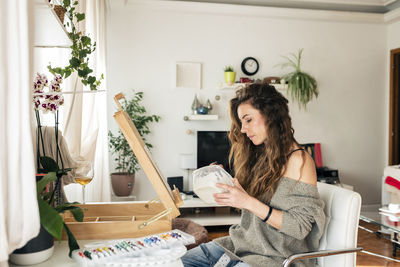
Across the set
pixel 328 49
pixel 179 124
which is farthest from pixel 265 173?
pixel 328 49

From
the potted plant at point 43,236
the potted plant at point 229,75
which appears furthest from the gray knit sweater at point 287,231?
the potted plant at point 229,75

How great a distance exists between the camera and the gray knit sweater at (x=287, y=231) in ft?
4.91

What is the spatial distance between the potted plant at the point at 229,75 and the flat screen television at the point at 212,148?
658mm

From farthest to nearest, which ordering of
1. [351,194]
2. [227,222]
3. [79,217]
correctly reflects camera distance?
[227,222] < [351,194] < [79,217]

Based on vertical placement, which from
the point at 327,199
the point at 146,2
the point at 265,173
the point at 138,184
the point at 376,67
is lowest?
the point at 138,184

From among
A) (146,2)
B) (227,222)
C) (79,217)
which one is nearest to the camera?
(79,217)

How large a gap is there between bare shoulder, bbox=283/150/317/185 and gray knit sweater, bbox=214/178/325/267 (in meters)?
0.02

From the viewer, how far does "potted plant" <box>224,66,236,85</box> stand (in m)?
4.70

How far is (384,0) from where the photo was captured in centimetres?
507

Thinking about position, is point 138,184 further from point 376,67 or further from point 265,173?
point 376,67

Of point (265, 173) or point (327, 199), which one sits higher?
point (265, 173)

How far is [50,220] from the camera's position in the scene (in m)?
1.06

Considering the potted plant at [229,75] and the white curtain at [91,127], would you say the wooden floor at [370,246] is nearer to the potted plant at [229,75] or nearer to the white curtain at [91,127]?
the white curtain at [91,127]

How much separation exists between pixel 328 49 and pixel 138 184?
319 centimetres
